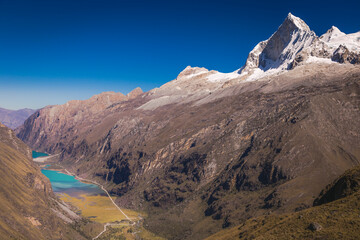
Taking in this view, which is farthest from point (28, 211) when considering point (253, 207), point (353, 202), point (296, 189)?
point (353, 202)

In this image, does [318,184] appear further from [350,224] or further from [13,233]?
[13,233]

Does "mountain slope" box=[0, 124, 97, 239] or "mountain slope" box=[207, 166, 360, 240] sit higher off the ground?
"mountain slope" box=[207, 166, 360, 240]

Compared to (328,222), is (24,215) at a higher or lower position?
lower

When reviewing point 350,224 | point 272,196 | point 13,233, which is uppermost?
point 350,224

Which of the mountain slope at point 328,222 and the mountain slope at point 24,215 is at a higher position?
the mountain slope at point 328,222

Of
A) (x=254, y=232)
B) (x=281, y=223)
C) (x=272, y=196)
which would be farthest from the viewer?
(x=272, y=196)

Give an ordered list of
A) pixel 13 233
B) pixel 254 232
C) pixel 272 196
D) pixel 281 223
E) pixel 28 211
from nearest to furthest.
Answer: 1. pixel 281 223
2. pixel 254 232
3. pixel 13 233
4. pixel 28 211
5. pixel 272 196

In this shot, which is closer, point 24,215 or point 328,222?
point 328,222

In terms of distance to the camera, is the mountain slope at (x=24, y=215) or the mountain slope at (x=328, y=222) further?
Result: the mountain slope at (x=24, y=215)

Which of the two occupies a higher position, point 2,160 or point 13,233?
point 2,160

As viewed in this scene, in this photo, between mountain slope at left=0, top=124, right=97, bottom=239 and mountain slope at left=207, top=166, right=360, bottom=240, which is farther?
mountain slope at left=0, top=124, right=97, bottom=239

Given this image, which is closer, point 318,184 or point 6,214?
point 6,214
